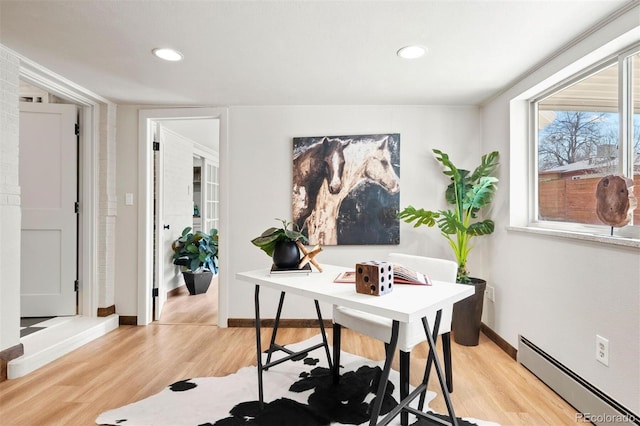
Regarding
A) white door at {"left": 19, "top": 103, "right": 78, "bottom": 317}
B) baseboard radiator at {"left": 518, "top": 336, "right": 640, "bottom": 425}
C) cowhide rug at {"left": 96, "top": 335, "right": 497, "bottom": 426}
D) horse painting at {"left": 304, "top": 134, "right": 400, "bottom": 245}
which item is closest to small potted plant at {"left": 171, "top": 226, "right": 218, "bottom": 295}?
white door at {"left": 19, "top": 103, "right": 78, "bottom": 317}

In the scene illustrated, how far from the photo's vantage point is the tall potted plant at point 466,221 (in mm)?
2613

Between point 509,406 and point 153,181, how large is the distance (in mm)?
3501

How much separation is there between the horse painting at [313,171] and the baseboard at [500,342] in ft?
6.08

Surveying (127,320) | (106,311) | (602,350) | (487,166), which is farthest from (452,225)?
(106,311)

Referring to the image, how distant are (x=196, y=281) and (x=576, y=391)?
397cm

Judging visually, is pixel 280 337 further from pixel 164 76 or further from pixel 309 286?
pixel 164 76

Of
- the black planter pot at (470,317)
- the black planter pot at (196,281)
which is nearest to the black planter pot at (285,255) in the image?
the black planter pot at (470,317)

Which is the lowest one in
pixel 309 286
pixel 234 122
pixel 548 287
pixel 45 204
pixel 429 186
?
pixel 548 287

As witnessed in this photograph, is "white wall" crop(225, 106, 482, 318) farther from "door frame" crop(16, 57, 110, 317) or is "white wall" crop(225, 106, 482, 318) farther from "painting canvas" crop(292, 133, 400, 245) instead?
"door frame" crop(16, 57, 110, 317)

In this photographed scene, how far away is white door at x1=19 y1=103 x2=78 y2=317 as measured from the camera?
296cm

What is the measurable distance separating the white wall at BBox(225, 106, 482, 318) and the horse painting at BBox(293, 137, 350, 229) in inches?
3.5

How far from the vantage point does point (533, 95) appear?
2463 millimetres

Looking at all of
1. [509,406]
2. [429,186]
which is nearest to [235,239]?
[429,186]

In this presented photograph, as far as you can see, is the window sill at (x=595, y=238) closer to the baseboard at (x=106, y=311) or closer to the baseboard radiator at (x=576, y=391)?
the baseboard radiator at (x=576, y=391)
